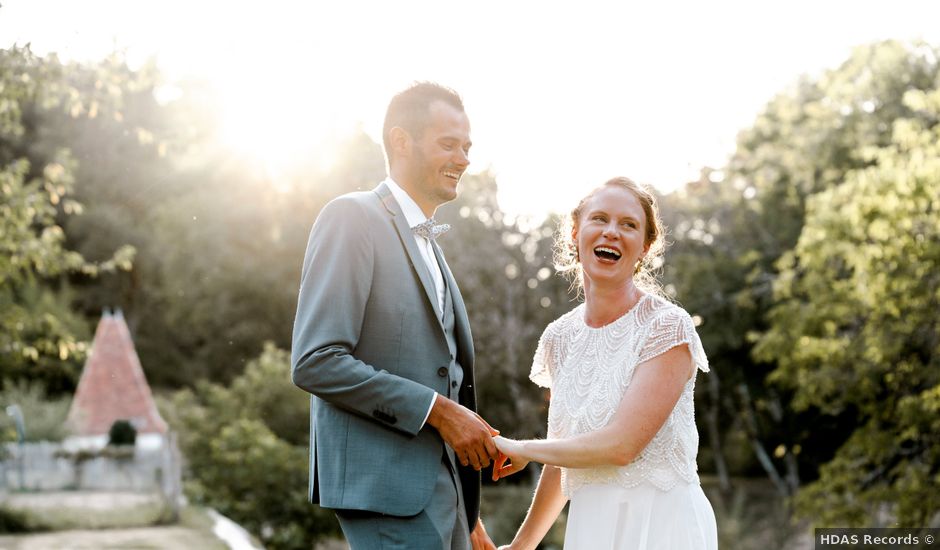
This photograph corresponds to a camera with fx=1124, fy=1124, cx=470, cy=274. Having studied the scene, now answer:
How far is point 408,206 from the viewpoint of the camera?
3.64 m

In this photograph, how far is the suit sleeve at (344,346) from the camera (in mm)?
3203

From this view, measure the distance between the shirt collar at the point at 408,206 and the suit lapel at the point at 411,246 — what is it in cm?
3

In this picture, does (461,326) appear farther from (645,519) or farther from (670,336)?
(645,519)

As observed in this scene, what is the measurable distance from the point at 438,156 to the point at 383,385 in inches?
32.4

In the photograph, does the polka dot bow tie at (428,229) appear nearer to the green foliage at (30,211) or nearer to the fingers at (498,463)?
the fingers at (498,463)

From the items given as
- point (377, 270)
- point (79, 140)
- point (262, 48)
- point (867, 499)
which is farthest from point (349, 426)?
point (79, 140)

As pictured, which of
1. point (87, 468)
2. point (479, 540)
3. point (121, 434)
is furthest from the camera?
point (121, 434)

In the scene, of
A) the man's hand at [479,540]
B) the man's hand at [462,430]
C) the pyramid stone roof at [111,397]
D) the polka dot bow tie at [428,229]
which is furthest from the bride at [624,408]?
the pyramid stone roof at [111,397]

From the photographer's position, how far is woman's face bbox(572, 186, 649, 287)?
11.4ft

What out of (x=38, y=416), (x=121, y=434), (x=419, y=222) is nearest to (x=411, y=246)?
(x=419, y=222)

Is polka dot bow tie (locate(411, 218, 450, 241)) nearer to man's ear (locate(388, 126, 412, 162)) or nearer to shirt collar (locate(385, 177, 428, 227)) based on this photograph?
shirt collar (locate(385, 177, 428, 227))

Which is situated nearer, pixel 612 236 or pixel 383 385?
pixel 383 385

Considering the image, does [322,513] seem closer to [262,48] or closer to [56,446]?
[56,446]

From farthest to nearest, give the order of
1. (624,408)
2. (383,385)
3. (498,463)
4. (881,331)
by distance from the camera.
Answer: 1. (881,331)
2. (498,463)
3. (624,408)
4. (383,385)
